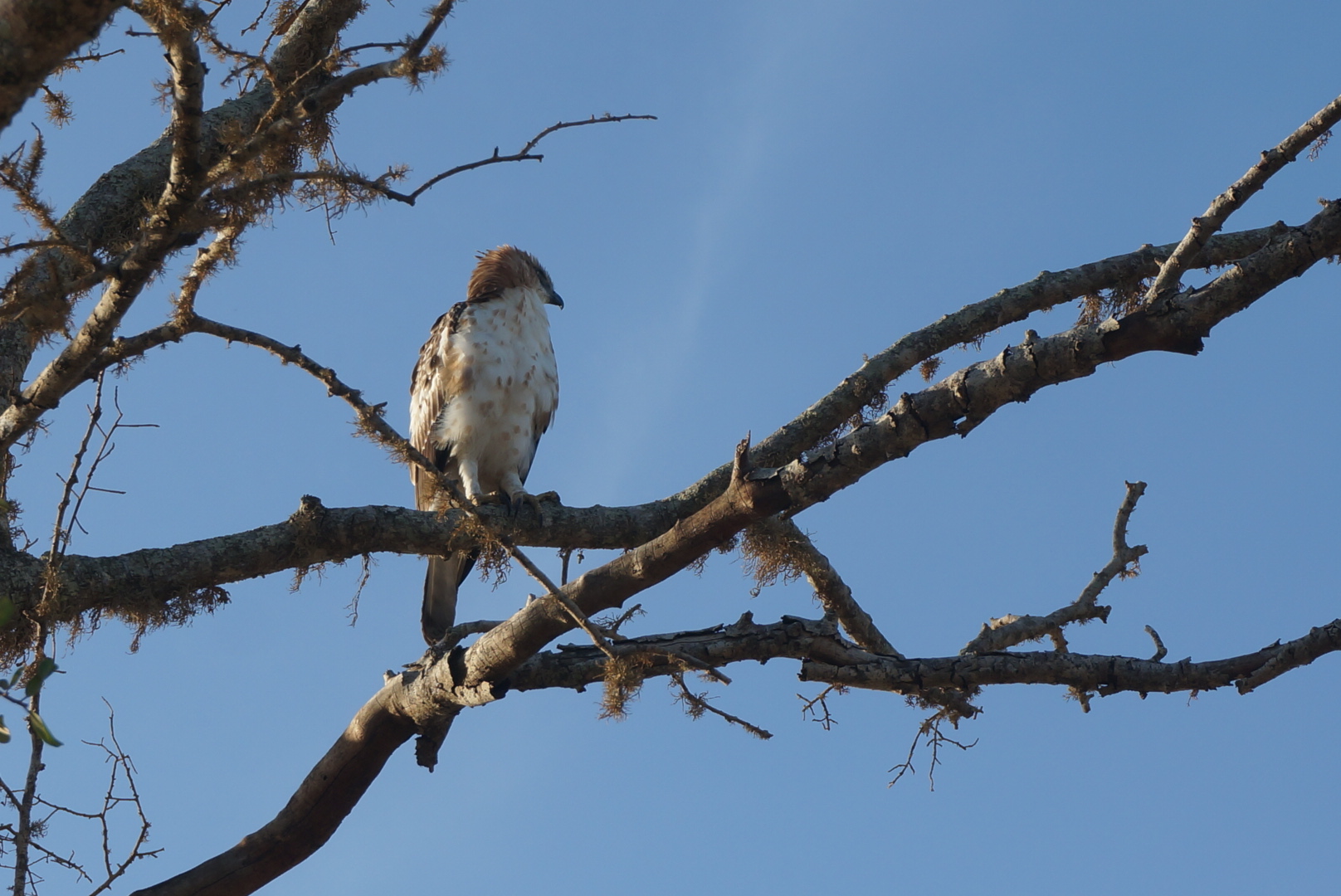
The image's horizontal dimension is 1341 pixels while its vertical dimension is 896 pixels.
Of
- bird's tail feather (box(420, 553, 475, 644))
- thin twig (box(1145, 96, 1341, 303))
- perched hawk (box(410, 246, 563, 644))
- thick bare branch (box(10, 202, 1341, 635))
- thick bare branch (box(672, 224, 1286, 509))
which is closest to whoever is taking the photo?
thick bare branch (box(10, 202, 1341, 635))

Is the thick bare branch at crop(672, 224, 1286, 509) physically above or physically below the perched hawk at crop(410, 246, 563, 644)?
below

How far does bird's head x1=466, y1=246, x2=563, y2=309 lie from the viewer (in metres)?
6.81

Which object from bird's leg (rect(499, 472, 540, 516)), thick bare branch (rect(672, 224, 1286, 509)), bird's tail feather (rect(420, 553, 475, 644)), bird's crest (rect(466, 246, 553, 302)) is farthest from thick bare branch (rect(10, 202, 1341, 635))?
bird's crest (rect(466, 246, 553, 302))

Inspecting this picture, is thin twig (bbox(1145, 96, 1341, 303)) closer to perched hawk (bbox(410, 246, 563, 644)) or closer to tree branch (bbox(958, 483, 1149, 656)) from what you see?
tree branch (bbox(958, 483, 1149, 656))

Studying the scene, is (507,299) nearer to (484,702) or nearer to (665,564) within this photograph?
(484,702)

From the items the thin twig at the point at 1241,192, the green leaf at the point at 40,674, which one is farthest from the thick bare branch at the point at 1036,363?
the green leaf at the point at 40,674

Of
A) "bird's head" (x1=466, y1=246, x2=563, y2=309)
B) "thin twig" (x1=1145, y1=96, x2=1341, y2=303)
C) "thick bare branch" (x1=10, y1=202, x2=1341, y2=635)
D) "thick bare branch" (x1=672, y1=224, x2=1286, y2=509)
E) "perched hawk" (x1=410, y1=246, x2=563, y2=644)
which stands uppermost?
"bird's head" (x1=466, y1=246, x2=563, y2=309)

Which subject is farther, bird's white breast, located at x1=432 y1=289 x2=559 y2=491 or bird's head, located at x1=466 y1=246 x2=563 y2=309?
bird's head, located at x1=466 y1=246 x2=563 y2=309

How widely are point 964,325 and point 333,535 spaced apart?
2.70 m

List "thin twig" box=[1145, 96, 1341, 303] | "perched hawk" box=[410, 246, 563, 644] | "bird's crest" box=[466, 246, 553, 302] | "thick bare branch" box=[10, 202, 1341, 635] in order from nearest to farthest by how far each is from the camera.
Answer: "thick bare branch" box=[10, 202, 1341, 635], "thin twig" box=[1145, 96, 1341, 303], "perched hawk" box=[410, 246, 563, 644], "bird's crest" box=[466, 246, 553, 302]

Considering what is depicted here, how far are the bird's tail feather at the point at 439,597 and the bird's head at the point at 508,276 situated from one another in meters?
1.64

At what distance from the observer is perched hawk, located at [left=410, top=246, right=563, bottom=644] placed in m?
5.92

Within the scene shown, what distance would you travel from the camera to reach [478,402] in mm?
6094

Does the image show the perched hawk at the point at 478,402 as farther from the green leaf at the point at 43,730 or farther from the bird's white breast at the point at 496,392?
the green leaf at the point at 43,730
